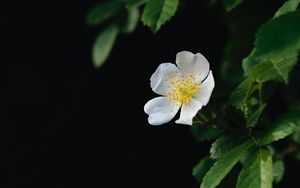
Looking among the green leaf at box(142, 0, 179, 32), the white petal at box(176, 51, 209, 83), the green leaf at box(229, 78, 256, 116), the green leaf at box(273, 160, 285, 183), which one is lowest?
the green leaf at box(273, 160, 285, 183)

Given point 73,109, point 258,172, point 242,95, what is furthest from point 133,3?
point 73,109

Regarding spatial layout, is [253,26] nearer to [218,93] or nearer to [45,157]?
[218,93]

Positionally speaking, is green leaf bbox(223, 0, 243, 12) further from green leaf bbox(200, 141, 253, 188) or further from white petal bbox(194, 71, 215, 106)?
green leaf bbox(200, 141, 253, 188)

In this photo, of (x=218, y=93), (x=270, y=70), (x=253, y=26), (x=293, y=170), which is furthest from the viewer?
(x=293, y=170)

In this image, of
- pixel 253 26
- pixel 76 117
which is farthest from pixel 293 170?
pixel 76 117

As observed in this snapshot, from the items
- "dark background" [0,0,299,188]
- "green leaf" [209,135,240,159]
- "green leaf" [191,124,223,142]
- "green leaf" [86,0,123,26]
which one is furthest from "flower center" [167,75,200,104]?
"dark background" [0,0,299,188]
